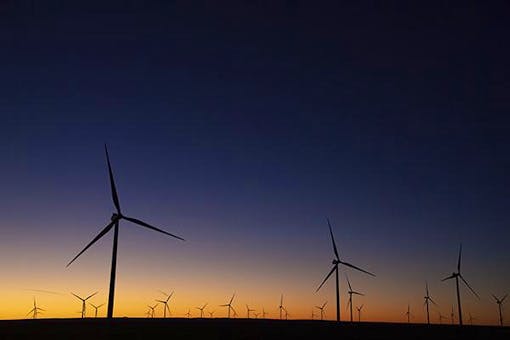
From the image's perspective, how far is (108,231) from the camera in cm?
9619

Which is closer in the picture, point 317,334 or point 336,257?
point 317,334

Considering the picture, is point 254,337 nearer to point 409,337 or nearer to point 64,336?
point 64,336

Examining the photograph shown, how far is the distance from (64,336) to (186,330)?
27.6m

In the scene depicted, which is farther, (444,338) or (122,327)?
(444,338)

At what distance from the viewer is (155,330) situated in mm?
100000

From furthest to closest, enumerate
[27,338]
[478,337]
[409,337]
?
[478,337] < [409,337] < [27,338]

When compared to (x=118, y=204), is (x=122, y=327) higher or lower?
lower

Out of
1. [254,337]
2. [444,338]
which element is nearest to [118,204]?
[254,337]

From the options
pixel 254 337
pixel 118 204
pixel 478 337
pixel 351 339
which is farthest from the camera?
pixel 478 337

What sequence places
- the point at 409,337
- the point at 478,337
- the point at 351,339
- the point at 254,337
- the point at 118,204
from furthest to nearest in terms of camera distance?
the point at 478,337 < the point at 409,337 < the point at 351,339 < the point at 254,337 < the point at 118,204

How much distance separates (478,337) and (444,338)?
15.3m

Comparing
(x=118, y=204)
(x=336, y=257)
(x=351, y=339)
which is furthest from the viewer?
(x=336, y=257)

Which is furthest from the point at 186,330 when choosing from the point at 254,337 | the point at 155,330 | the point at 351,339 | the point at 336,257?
the point at 336,257

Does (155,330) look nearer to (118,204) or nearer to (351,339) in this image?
(118,204)
